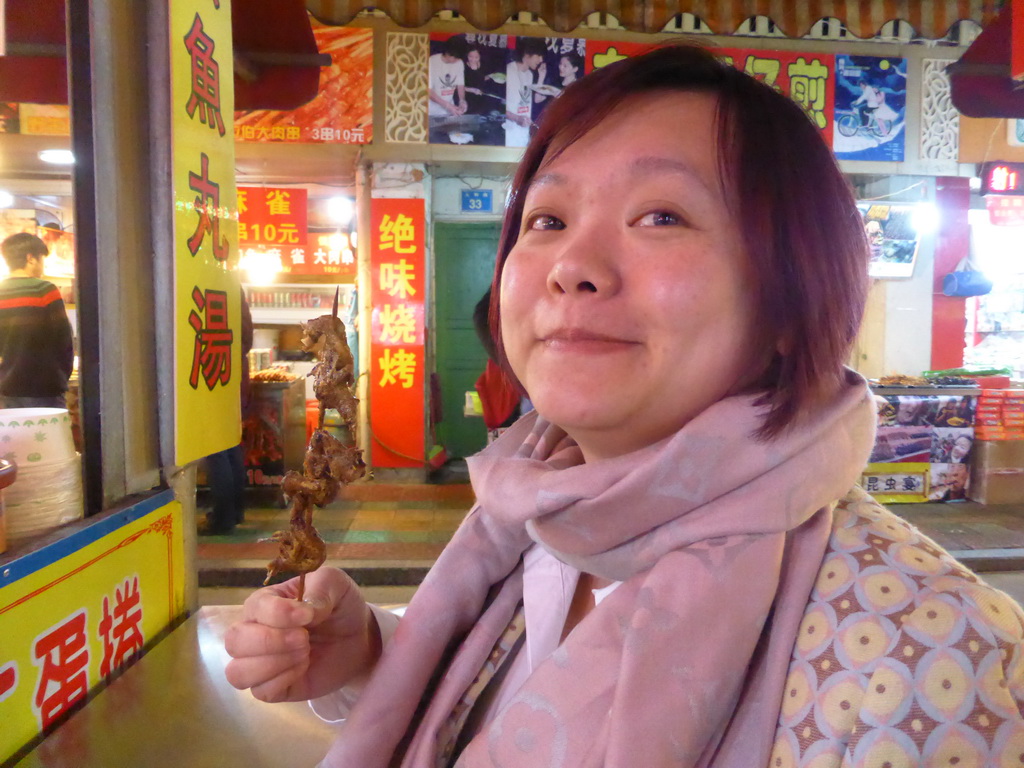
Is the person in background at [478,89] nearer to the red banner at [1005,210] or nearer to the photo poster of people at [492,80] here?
the photo poster of people at [492,80]

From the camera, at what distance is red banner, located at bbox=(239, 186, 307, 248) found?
23.7 ft

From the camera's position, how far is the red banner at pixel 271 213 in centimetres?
721

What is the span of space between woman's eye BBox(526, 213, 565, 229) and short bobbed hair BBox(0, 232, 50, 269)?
15.9 ft

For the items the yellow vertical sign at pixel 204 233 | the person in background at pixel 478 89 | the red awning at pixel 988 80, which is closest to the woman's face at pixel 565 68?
the person in background at pixel 478 89

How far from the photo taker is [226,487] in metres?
5.54

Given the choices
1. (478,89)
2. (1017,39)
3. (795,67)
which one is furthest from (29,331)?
(795,67)

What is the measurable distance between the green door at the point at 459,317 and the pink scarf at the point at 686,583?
717cm

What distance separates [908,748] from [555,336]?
65 centimetres

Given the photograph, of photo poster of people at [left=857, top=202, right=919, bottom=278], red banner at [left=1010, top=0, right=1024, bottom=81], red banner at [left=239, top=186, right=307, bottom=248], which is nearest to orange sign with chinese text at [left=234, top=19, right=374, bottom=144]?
red banner at [left=239, top=186, right=307, bottom=248]

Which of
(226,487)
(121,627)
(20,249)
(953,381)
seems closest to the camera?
(121,627)

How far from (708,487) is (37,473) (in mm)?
1500

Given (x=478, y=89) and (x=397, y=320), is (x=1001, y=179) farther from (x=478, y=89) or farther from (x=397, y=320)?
(x=397, y=320)

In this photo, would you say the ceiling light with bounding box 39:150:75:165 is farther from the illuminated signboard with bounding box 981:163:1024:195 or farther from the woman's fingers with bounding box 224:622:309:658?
the illuminated signboard with bounding box 981:163:1024:195

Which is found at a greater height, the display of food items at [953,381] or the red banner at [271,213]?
the red banner at [271,213]
